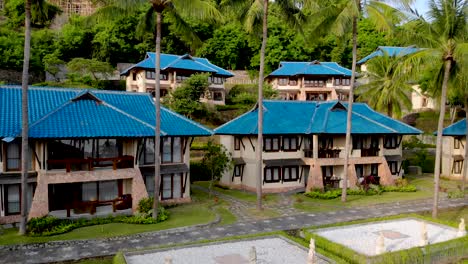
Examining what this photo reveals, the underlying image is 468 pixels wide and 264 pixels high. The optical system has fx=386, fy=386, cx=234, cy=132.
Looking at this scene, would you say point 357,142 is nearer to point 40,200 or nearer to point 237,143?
point 237,143

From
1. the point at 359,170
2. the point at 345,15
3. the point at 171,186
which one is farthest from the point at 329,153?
the point at 171,186

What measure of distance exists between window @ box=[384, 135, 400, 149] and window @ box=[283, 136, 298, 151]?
956 cm

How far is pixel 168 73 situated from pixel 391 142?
30327 mm

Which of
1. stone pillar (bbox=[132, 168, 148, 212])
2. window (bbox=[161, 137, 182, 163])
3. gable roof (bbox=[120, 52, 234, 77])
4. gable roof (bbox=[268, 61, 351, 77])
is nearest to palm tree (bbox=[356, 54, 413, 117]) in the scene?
gable roof (bbox=[268, 61, 351, 77])

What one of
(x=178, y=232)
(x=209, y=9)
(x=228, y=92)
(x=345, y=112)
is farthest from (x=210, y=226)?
(x=228, y=92)

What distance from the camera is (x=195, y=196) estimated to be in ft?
100

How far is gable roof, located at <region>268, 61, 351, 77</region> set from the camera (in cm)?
6200

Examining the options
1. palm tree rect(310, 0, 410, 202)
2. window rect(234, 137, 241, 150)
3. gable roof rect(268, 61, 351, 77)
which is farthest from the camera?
gable roof rect(268, 61, 351, 77)

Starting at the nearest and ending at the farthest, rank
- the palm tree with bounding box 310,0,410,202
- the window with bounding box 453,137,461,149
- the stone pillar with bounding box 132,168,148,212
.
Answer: the stone pillar with bounding box 132,168,148,212, the palm tree with bounding box 310,0,410,202, the window with bounding box 453,137,461,149

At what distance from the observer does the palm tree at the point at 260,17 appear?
25688 mm

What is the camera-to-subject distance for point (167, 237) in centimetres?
2041

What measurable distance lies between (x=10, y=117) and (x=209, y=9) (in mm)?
12960

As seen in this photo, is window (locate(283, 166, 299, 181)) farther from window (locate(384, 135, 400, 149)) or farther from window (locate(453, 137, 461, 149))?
window (locate(453, 137, 461, 149))

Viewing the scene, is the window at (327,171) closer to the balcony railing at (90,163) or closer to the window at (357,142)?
the window at (357,142)
